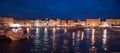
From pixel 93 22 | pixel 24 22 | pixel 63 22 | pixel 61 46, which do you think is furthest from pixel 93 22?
pixel 61 46

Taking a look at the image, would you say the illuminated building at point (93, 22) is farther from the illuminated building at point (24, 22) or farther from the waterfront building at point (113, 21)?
the illuminated building at point (24, 22)

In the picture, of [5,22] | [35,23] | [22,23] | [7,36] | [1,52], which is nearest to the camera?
[1,52]

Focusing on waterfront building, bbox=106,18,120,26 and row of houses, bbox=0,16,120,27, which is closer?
row of houses, bbox=0,16,120,27

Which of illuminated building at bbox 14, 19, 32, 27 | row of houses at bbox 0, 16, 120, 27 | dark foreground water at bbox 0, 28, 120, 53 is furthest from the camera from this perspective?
row of houses at bbox 0, 16, 120, 27

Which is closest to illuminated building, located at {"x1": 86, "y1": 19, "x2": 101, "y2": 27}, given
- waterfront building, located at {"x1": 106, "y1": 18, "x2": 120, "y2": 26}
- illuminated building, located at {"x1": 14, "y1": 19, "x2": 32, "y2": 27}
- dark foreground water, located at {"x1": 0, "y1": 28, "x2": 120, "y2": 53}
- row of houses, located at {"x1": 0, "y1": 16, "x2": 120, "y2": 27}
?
row of houses, located at {"x1": 0, "y1": 16, "x2": 120, "y2": 27}

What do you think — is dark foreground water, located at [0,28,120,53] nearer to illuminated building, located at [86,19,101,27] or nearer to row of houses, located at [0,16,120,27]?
row of houses, located at [0,16,120,27]

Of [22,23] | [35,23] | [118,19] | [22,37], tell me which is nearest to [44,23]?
[35,23]

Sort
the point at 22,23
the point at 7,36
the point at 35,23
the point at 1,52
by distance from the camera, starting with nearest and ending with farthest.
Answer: the point at 1,52 < the point at 7,36 < the point at 22,23 < the point at 35,23

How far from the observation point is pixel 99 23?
174750 mm

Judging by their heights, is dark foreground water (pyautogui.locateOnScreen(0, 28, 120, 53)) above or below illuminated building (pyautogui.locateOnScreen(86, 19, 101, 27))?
below

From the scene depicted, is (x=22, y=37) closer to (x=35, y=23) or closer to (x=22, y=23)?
(x=22, y=23)

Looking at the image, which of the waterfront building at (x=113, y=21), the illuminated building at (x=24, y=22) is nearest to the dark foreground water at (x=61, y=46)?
the illuminated building at (x=24, y=22)

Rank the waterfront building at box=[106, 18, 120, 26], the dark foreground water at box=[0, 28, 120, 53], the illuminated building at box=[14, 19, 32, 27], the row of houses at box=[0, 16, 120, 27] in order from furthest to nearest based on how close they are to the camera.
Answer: the waterfront building at box=[106, 18, 120, 26]
the row of houses at box=[0, 16, 120, 27]
the illuminated building at box=[14, 19, 32, 27]
the dark foreground water at box=[0, 28, 120, 53]

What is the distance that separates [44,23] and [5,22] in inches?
1838
